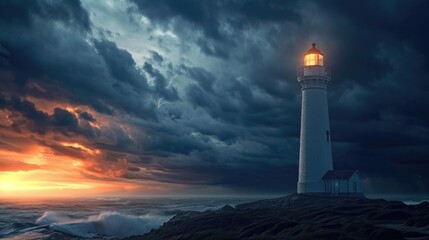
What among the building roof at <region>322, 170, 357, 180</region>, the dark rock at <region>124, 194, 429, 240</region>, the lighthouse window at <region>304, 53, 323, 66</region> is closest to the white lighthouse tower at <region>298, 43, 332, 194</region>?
the lighthouse window at <region>304, 53, 323, 66</region>

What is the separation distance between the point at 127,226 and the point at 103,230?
3.13 m

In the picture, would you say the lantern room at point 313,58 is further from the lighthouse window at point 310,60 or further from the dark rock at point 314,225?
the dark rock at point 314,225

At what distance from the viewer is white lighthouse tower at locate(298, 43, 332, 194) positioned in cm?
4394

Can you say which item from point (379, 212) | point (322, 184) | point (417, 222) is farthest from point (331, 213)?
point (322, 184)

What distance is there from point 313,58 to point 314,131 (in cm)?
840

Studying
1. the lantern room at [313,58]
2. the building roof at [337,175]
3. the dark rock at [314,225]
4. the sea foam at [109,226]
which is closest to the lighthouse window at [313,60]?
the lantern room at [313,58]

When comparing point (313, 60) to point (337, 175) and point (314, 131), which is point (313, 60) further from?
point (337, 175)

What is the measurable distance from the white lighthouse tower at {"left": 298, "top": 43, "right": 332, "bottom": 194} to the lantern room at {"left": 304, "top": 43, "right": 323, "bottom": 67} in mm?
280

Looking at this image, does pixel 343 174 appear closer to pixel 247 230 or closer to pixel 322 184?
pixel 322 184

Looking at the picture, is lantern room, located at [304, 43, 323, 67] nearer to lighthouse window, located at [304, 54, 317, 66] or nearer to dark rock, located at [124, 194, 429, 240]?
lighthouse window, located at [304, 54, 317, 66]

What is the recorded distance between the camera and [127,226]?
5131cm

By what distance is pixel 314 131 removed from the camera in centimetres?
4397

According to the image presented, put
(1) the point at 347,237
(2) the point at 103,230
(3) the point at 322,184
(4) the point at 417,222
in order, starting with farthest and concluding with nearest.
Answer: (2) the point at 103,230 < (3) the point at 322,184 < (4) the point at 417,222 < (1) the point at 347,237

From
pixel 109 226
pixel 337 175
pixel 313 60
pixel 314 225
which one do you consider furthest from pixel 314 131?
pixel 109 226
